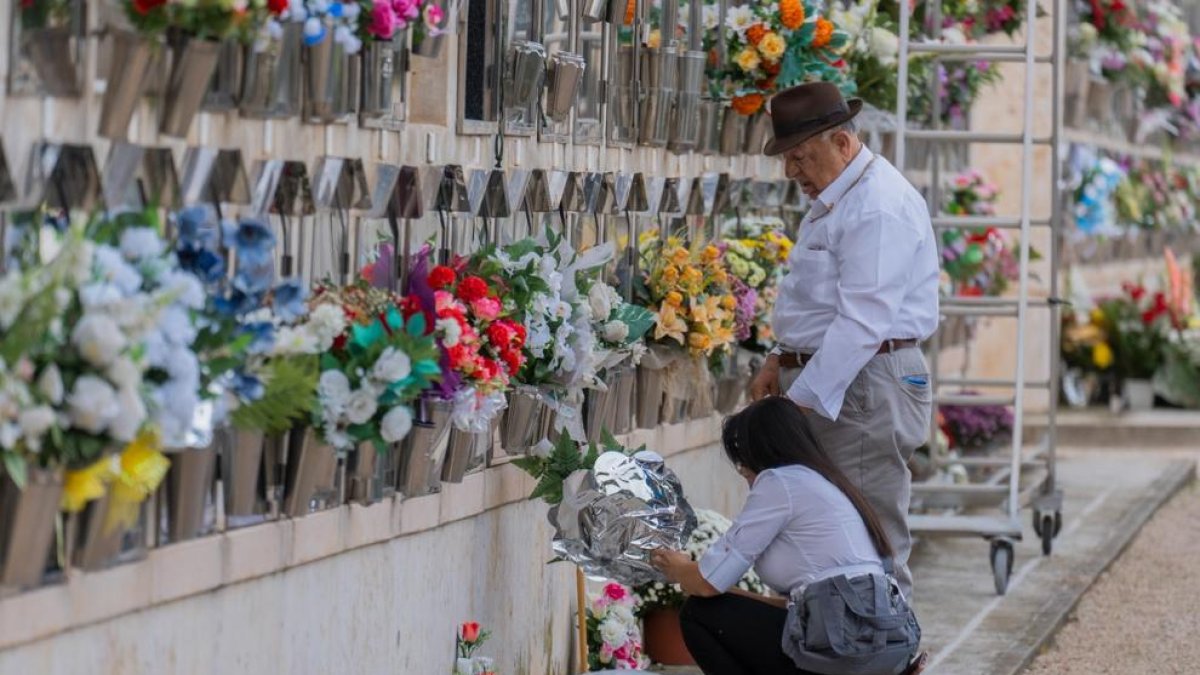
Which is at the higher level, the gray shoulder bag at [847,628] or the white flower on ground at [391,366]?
the white flower on ground at [391,366]

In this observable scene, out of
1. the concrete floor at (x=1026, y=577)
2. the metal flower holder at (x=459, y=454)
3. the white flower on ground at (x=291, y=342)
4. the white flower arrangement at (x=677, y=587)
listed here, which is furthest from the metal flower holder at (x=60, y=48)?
the concrete floor at (x=1026, y=577)

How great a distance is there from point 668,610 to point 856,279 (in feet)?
4.88

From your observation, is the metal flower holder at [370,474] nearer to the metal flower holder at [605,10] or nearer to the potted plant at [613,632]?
the potted plant at [613,632]

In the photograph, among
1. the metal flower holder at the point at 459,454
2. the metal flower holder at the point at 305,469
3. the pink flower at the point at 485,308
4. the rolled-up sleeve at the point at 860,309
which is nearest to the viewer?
the metal flower holder at the point at 305,469

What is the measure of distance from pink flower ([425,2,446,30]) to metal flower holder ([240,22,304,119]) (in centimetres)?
54

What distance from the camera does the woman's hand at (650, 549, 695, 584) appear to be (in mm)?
5848

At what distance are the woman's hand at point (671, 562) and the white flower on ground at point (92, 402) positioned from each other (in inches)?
98.4

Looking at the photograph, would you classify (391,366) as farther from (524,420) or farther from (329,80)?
(524,420)

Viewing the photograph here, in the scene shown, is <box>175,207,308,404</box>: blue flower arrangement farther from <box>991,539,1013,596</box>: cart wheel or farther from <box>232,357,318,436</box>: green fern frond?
<box>991,539,1013,596</box>: cart wheel

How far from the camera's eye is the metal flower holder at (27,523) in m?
3.64

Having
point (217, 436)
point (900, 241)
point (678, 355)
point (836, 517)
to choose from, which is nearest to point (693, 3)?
point (678, 355)

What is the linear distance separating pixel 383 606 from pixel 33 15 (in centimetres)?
194

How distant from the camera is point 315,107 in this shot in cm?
481

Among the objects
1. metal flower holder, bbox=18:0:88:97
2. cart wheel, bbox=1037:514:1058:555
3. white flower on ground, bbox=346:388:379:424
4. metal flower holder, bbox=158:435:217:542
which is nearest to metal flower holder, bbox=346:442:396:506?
white flower on ground, bbox=346:388:379:424
